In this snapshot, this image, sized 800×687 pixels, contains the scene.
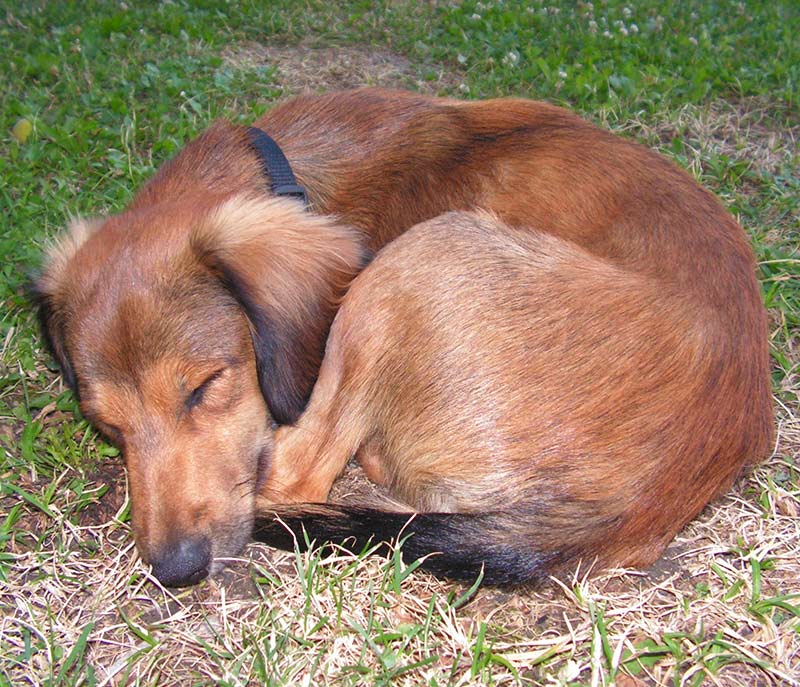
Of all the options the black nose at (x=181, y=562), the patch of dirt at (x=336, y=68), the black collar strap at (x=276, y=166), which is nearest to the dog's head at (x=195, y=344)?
the black nose at (x=181, y=562)

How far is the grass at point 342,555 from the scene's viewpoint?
2.48 meters

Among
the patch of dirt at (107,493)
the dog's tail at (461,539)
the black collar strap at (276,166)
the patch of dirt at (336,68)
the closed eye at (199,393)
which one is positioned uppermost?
the black collar strap at (276,166)

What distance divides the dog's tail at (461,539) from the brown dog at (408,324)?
51 mm

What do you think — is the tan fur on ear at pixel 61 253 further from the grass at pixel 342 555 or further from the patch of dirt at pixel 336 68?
the patch of dirt at pixel 336 68

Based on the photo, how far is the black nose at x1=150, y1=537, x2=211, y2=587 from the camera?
8.54ft

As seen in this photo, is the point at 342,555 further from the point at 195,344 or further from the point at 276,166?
the point at 276,166

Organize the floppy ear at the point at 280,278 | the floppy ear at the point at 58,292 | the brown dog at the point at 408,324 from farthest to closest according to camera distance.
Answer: the floppy ear at the point at 58,292 < the floppy ear at the point at 280,278 < the brown dog at the point at 408,324

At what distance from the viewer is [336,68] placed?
5.95 metres

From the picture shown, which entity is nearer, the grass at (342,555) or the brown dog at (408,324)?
the grass at (342,555)

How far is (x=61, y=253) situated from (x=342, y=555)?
5.15 ft

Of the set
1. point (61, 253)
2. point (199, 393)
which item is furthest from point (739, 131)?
point (61, 253)

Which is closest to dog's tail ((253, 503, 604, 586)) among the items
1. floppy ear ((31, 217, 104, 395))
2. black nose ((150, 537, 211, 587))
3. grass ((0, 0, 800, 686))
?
grass ((0, 0, 800, 686))

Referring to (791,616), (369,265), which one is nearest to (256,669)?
(369,265)

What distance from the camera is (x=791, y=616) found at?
2.60 m
